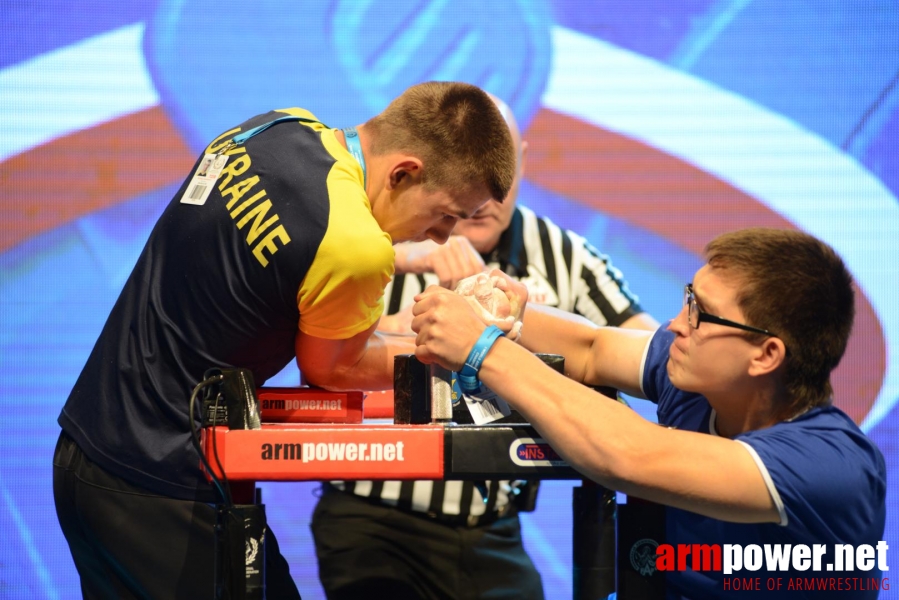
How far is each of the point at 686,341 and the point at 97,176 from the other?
250cm

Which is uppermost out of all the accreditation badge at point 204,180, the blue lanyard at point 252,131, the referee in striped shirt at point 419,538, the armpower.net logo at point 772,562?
the blue lanyard at point 252,131

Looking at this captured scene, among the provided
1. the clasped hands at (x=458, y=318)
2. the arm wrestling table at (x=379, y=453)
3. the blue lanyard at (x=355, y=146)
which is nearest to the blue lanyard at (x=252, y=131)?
the blue lanyard at (x=355, y=146)

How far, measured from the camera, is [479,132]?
190 cm

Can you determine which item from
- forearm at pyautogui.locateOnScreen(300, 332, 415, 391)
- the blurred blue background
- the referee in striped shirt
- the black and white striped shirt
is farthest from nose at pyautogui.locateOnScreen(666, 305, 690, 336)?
the blurred blue background

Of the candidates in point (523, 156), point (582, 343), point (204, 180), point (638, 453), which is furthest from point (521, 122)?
point (638, 453)

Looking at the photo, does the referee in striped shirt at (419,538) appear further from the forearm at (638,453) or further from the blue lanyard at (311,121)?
the forearm at (638,453)

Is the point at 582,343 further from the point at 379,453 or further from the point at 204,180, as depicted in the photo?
the point at 204,180

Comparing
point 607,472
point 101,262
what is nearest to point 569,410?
point 607,472

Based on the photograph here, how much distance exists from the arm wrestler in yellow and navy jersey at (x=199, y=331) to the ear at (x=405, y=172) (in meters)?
0.09

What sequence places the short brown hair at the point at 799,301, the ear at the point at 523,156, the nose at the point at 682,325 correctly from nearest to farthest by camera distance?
1. the short brown hair at the point at 799,301
2. the nose at the point at 682,325
3. the ear at the point at 523,156

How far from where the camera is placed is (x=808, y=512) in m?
1.46

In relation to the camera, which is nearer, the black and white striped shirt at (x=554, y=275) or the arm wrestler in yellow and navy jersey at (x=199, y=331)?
the arm wrestler in yellow and navy jersey at (x=199, y=331)

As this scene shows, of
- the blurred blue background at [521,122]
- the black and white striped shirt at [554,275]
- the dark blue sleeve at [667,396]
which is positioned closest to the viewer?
the dark blue sleeve at [667,396]

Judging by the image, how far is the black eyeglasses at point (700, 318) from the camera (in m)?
1.57
